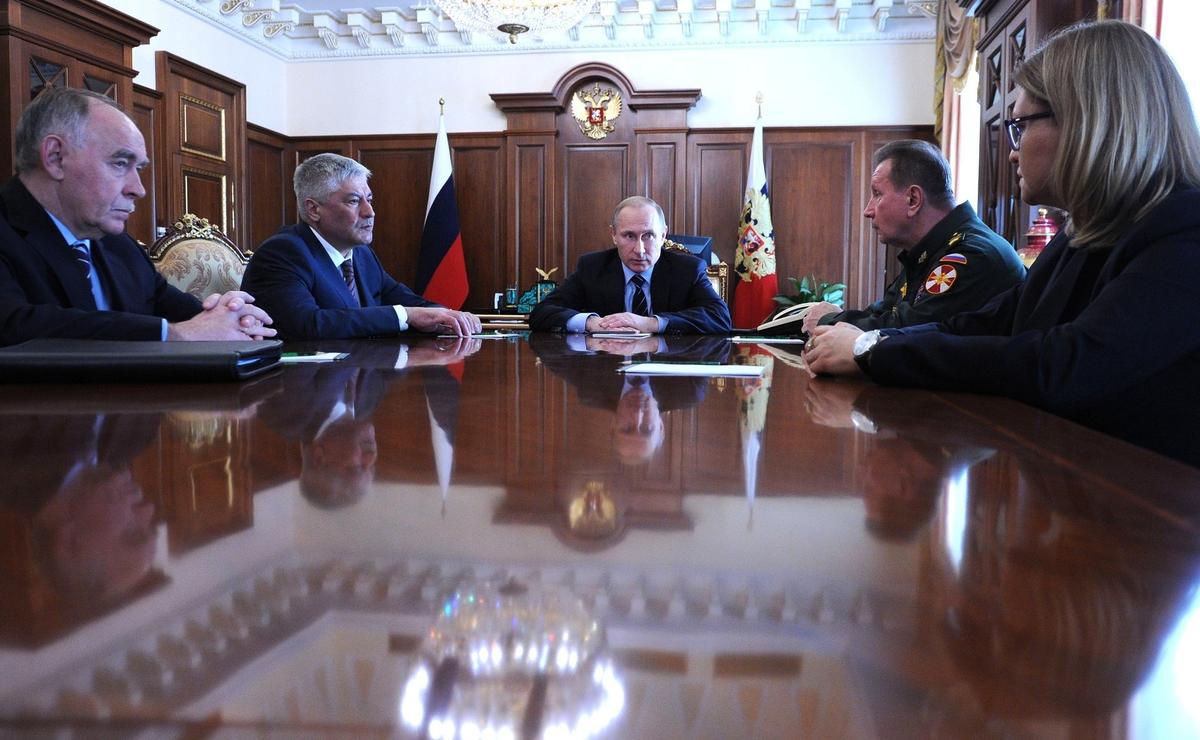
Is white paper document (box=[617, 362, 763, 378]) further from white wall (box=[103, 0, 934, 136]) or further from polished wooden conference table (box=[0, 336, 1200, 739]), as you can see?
white wall (box=[103, 0, 934, 136])

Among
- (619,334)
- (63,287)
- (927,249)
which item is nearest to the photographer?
(63,287)

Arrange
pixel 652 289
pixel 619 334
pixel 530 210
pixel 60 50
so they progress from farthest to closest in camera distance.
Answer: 1. pixel 530 210
2. pixel 60 50
3. pixel 652 289
4. pixel 619 334

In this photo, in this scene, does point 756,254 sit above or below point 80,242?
above

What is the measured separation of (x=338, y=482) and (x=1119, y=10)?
3.71 metres

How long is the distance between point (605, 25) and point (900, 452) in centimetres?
724

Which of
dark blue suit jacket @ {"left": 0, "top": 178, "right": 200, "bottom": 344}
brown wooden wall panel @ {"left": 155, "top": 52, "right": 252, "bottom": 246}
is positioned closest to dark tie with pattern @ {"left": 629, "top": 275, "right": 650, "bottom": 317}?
dark blue suit jacket @ {"left": 0, "top": 178, "right": 200, "bottom": 344}

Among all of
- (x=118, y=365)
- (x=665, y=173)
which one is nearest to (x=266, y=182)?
(x=665, y=173)

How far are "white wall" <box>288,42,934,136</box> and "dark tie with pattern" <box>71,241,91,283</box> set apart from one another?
19.1 feet

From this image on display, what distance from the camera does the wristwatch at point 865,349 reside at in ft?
4.99

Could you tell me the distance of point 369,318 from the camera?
9.78 feet

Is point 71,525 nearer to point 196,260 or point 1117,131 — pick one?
point 1117,131

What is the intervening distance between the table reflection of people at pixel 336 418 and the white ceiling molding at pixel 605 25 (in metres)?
6.05

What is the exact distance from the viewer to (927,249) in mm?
2750

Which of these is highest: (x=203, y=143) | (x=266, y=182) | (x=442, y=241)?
(x=203, y=143)
